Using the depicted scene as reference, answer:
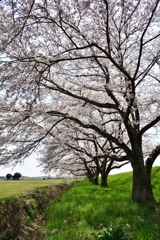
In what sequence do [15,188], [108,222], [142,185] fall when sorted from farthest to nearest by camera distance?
1. [15,188]
2. [142,185]
3. [108,222]

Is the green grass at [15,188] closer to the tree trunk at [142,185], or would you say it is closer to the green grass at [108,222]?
the green grass at [108,222]

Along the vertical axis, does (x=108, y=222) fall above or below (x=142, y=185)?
below

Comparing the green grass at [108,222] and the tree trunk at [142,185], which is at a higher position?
the tree trunk at [142,185]

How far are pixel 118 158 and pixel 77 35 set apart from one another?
20.0 ft

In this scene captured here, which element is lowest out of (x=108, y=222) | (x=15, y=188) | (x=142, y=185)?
(x=108, y=222)

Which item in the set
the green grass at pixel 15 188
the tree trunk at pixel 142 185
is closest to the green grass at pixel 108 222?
the tree trunk at pixel 142 185

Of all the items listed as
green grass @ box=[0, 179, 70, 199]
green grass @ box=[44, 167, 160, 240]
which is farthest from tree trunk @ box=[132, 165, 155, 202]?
green grass @ box=[0, 179, 70, 199]

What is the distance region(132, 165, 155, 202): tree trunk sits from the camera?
9352 millimetres

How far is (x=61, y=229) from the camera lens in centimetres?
616

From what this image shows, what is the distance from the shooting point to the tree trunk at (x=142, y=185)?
935 centimetres

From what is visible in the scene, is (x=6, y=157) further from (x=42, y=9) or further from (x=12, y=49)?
(x=42, y=9)

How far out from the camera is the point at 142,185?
372 inches

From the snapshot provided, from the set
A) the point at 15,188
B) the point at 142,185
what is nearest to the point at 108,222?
the point at 142,185

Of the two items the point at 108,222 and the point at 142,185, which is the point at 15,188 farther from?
the point at 108,222
